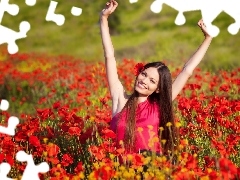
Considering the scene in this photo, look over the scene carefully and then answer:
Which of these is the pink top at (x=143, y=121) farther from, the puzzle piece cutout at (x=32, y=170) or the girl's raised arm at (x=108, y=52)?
the puzzle piece cutout at (x=32, y=170)

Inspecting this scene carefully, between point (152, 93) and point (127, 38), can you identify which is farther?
point (127, 38)

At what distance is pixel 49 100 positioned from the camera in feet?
35.0

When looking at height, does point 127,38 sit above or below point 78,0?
below

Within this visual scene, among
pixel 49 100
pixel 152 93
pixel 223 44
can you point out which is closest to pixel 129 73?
pixel 49 100

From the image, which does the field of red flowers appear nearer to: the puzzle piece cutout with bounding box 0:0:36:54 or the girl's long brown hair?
the girl's long brown hair

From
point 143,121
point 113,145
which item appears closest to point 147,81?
point 143,121

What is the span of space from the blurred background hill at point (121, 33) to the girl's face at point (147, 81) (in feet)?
40.9

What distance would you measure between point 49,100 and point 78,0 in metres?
21.5

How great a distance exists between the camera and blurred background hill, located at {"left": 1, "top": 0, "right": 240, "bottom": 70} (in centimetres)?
2150

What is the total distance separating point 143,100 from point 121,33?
72.7ft

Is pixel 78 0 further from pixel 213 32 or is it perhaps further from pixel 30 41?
pixel 213 32
